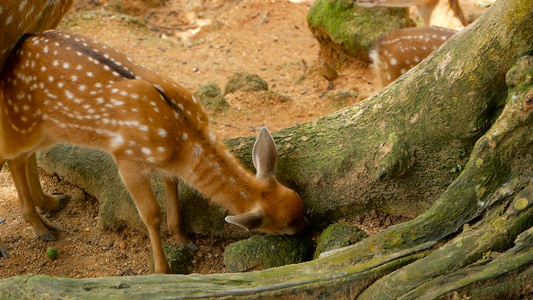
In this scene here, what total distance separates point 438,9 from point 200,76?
3.32 meters

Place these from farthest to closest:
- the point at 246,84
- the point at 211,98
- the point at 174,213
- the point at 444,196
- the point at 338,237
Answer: the point at 246,84 < the point at 211,98 < the point at 174,213 < the point at 338,237 < the point at 444,196

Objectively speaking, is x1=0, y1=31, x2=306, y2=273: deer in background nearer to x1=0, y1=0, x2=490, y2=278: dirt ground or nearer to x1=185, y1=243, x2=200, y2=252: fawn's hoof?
x1=185, y1=243, x2=200, y2=252: fawn's hoof

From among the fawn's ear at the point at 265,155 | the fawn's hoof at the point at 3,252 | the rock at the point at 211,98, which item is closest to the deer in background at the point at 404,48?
the rock at the point at 211,98

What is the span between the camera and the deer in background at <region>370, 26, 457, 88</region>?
5855 mm

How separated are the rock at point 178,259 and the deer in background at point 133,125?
4.8 inches

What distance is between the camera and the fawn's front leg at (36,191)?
4.85m

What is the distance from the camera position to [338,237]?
3553mm

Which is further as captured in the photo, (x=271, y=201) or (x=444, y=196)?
(x=271, y=201)

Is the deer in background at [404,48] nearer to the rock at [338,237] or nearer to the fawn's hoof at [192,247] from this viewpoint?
the rock at [338,237]

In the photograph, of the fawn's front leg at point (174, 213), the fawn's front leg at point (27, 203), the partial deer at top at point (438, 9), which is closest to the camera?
the fawn's front leg at point (174, 213)

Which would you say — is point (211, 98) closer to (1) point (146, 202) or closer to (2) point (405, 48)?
(2) point (405, 48)

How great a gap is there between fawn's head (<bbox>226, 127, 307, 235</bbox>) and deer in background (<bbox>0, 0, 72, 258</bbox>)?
5.81ft

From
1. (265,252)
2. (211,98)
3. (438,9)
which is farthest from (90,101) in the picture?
(438,9)

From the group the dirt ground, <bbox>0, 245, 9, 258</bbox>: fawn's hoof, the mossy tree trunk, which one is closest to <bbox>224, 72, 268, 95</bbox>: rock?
the dirt ground
